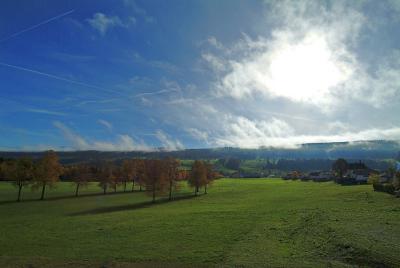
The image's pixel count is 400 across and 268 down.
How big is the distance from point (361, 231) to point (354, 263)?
8.82 metres

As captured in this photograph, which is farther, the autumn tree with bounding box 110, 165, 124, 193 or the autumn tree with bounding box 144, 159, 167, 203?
the autumn tree with bounding box 110, 165, 124, 193

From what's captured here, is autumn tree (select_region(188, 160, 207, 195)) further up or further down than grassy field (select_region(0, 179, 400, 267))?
further up

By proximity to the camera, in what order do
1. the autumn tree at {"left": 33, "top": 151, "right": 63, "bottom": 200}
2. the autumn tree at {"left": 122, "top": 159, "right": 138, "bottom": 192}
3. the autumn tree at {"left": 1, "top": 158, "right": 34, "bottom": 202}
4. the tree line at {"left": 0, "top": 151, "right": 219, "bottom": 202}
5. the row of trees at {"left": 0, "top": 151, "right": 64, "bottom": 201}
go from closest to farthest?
the tree line at {"left": 0, "top": 151, "right": 219, "bottom": 202} → the autumn tree at {"left": 1, "top": 158, "right": 34, "bottom": 202} → the row of trees at {"left": 0, "top": 151, "right": 64, "bottom": 201} → the autumn tree at {"left": 33, "top": 151, "right": 63, "bottom": 200} → the autumn tree at {"left": 122, "top": 159, "right": 138, "bottom": 192}

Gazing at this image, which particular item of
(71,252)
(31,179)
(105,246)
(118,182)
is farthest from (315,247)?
(118,182)

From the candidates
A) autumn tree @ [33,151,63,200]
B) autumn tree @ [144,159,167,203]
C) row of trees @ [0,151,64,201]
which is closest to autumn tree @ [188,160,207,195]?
autumn tree @ [144,159,167,203]

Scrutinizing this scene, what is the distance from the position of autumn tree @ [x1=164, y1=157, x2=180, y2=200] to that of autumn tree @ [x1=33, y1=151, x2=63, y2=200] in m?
32.9

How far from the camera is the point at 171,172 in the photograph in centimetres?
9881

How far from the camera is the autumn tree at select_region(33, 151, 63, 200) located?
9462 cm

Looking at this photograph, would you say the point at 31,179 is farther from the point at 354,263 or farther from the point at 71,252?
the point at 354,263

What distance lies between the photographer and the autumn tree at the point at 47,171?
94.6m

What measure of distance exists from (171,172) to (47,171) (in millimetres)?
36112

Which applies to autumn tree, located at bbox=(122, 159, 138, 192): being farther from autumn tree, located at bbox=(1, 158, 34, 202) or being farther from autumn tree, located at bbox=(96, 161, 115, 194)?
autumn tree, located at bbox=(1, 158, 34, 202)

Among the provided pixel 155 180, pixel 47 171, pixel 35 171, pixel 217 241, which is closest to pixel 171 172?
pixel 155 180

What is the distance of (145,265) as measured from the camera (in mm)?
25797
